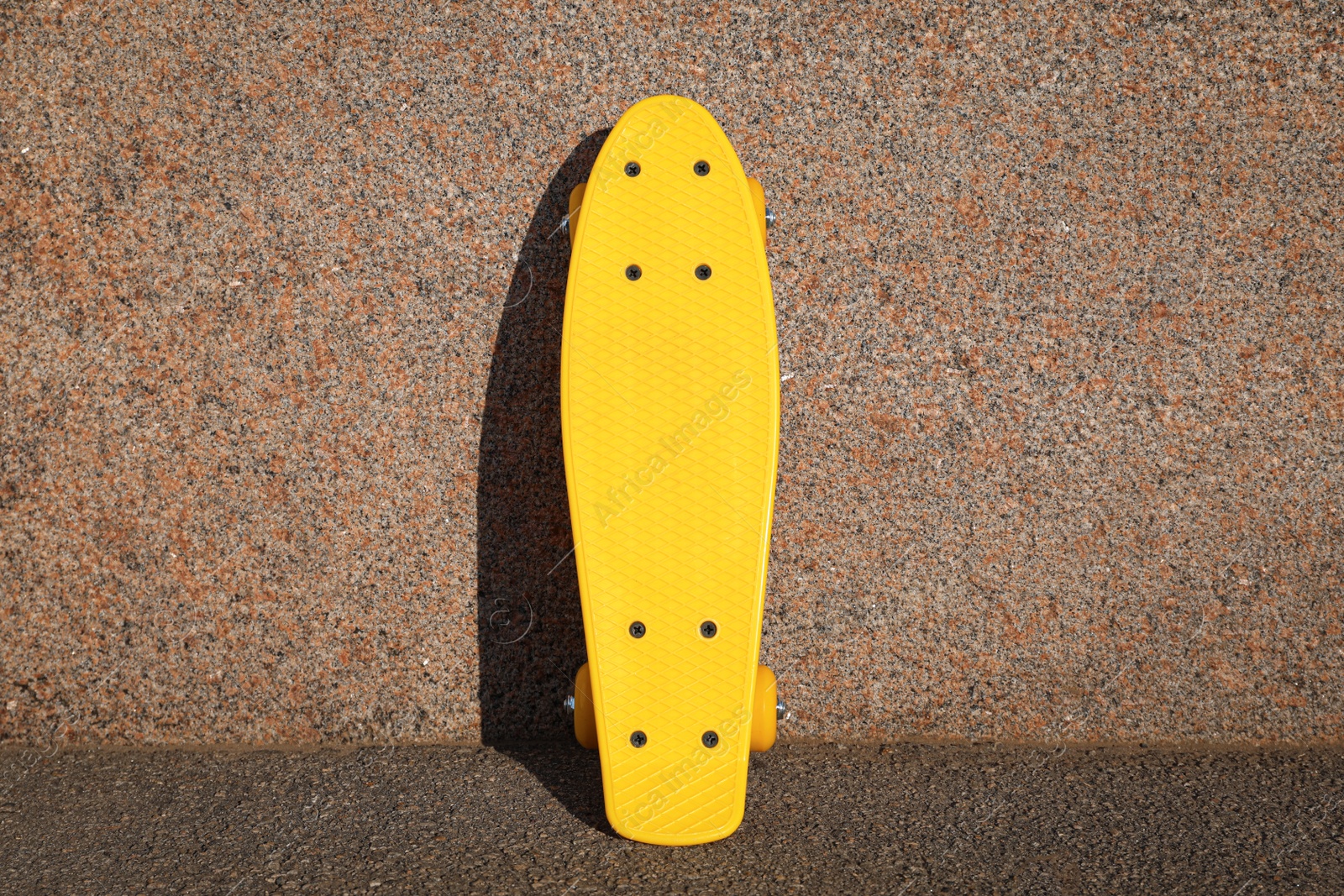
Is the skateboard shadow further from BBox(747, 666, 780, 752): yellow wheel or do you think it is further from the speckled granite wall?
BBox(747, 666, 780, 752): yellow wheel

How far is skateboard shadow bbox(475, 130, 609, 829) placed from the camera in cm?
157

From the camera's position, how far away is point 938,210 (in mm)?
1561

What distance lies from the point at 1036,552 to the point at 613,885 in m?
0.98

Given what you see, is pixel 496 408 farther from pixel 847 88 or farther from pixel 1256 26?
pixel 1256 26

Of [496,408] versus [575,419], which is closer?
[575,419]

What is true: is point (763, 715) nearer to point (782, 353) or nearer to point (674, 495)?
point (674, 495)

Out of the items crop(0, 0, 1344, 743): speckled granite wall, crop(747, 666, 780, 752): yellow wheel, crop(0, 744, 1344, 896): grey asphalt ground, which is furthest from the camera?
crop(0, 0, 1344, 743): speckled granite wall

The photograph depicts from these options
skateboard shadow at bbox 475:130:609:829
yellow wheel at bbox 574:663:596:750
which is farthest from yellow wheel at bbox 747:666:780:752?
skateboard shadow at bbox 475:130:609:829

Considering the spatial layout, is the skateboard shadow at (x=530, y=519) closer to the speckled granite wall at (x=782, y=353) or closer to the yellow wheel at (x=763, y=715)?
the speckled granite wall at (x=782, y=353)

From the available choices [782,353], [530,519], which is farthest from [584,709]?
[782,353]

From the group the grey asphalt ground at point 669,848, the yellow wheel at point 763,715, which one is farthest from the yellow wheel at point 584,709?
the grey asphalt ground at point 669,848

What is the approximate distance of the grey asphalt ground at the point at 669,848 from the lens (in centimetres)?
→ 126

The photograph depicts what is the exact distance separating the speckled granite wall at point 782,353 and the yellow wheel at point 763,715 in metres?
0.21

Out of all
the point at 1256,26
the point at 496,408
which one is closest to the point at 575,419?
the point at 496,408
